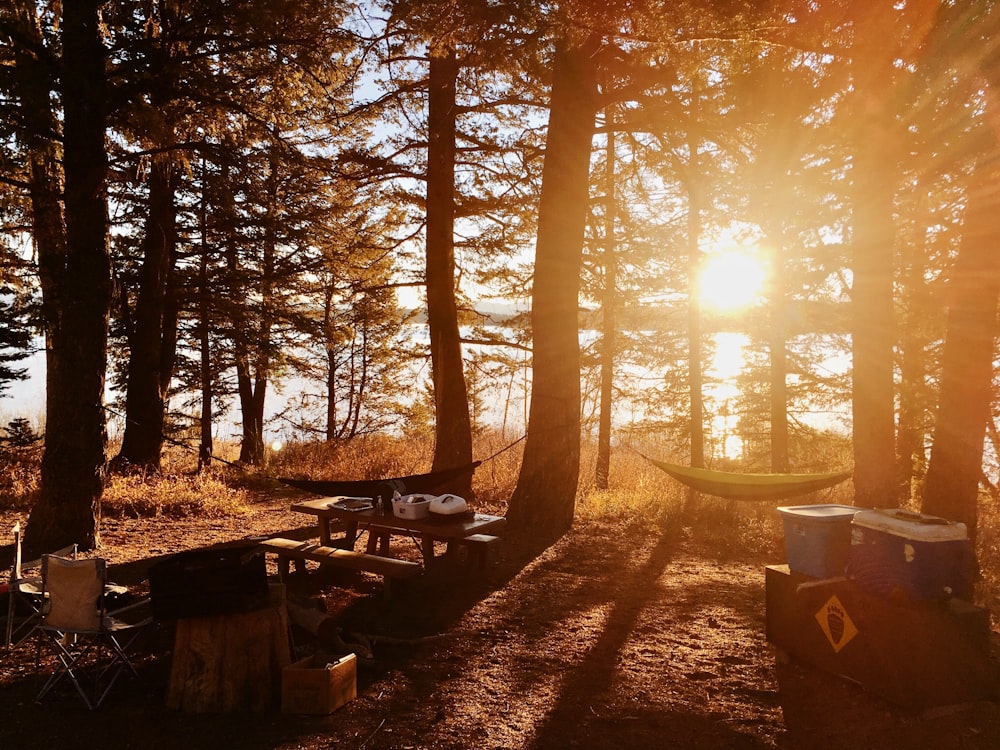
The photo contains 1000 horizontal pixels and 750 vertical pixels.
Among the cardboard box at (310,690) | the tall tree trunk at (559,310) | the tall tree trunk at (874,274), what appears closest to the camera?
the cardboard box at (310,690)

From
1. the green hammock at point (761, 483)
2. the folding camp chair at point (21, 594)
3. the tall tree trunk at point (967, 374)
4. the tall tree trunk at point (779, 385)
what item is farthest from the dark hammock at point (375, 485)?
the tall tree trunk at point (779, 385)

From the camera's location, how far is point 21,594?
12.9 feet

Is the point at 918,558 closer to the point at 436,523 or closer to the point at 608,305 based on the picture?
the point at 436,523

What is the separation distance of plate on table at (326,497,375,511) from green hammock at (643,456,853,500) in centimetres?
327

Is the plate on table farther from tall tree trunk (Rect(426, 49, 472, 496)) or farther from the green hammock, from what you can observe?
the green hammock

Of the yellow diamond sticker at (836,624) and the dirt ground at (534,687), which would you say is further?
the yellow diamond sticker at (836,624)

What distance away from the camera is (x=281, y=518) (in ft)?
28.5

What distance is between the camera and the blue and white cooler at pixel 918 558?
3.38 m

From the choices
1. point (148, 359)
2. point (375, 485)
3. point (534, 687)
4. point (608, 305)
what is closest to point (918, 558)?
point (534, 687)

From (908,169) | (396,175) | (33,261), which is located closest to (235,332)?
(33,261)

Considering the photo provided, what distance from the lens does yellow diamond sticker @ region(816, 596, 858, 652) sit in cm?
365

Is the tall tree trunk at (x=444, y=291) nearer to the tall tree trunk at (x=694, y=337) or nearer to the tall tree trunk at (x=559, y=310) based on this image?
the tall tree trunk at (x=559, y=310)

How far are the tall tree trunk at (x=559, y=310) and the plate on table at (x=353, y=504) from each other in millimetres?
2036

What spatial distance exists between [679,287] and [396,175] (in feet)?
17.5
